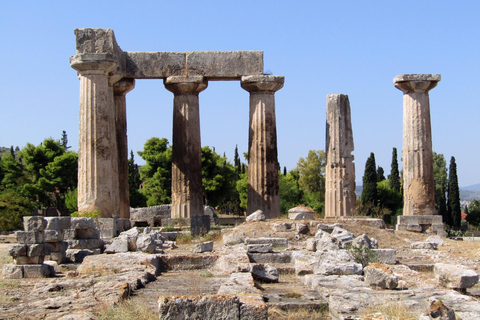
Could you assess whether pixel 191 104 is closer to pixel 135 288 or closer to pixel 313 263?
pixel 313 263

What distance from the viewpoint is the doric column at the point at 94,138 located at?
74.0 ft

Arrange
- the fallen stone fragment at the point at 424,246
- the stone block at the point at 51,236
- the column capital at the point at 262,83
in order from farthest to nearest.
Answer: the column capital at the point at 262,83 → the fallen stone fragment at the point at 424,246 → the stone block at the point at 51,236

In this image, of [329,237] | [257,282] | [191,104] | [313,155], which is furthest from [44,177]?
[257,282]

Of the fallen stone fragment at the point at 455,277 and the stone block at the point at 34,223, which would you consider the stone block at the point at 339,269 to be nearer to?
the fallen stone fragment at the point at 455,277

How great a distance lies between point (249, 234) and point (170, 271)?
22.3 ft

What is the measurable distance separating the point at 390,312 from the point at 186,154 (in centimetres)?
1813

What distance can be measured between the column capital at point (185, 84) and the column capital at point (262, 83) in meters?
1.42

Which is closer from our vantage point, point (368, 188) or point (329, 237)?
point (329, 237)

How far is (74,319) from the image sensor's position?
8.31 meters

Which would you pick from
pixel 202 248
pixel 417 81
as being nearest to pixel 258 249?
pixel 202 248

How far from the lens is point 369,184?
5384 centimetres

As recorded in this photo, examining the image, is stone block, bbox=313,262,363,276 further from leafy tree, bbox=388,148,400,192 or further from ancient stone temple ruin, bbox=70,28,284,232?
leafy tree, bbox=388,148,400,192

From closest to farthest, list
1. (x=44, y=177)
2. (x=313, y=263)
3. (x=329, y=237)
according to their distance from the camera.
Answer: (x=313, y=263), (x=329, y=237), (x=44, y=177)

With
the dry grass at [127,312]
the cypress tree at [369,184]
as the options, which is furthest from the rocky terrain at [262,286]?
the cypress tree at [369,184]
